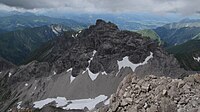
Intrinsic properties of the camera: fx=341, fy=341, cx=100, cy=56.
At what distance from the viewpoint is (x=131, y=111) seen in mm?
37438

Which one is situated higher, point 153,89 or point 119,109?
point 153,89

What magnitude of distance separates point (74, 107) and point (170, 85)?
158 metres

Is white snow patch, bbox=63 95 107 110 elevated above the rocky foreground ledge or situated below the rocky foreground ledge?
below

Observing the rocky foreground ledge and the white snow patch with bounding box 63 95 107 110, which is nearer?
the rocky foreground ledge

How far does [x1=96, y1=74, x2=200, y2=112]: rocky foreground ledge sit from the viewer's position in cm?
3459

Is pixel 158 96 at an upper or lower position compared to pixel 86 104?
upper

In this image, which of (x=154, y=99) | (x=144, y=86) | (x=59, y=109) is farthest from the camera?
(x=59, y=109)

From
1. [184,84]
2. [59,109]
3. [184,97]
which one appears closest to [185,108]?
[184,97]

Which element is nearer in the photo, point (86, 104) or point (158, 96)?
point (158, 96)

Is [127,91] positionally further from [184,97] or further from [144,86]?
[184,97]

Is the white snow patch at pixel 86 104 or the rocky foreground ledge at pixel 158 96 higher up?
the rocky foreground ledge at pixel 158 96

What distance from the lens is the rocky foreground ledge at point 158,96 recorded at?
1362 inches

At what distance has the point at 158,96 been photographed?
36688 mm

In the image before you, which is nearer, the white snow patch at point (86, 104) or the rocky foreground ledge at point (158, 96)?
the rocky foreground ledge at point (158, 96)
